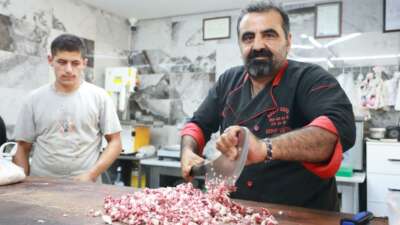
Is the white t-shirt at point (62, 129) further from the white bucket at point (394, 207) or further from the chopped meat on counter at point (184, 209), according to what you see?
the white bucket at point (394, 207)

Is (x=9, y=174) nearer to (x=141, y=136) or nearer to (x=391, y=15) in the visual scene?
(x=141, y=136)

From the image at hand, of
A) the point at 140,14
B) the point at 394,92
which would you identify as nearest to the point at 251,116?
the point at 394,92

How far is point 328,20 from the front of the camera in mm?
3537

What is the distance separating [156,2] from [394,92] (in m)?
2.57

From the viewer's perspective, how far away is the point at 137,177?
12.2ft

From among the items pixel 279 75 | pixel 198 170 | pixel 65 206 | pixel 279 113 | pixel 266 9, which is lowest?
pixel 65 206

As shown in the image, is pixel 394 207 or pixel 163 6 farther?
pixel 163 6

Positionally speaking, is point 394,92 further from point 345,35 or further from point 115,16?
point 115,16

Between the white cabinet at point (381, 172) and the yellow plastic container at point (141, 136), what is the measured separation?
7.50 feet

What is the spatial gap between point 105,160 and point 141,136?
1827mm

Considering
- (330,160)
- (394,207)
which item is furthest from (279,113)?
(394,207)

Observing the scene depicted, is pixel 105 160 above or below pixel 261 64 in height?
below

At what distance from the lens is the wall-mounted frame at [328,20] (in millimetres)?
3494

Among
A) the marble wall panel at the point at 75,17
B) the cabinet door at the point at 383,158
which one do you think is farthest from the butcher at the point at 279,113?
the marble wall panel at the point at 75,17
